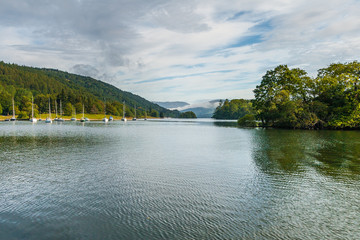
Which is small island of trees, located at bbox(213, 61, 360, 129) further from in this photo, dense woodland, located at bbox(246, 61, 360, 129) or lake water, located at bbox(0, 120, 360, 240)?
lake water, located at bbox(0, 120, 360, 240)

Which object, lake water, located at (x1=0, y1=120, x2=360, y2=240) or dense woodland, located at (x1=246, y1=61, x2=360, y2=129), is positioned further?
dense woodland, located at (x1=246, y1=61, x2=360, y2=129)

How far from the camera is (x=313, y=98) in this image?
7662cm

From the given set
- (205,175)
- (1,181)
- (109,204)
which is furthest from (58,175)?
(205,175)

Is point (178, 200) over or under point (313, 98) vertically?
under

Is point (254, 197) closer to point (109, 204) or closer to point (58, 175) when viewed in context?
point (109, 204)

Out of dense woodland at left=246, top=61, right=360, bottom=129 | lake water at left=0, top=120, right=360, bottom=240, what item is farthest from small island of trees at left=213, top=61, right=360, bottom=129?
lake water at left=0, top=120, right=360, bottom=240

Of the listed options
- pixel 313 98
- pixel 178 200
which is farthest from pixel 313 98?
Answer: pixel 178 200

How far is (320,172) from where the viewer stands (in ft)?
58.9

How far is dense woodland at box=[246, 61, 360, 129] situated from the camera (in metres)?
69.9

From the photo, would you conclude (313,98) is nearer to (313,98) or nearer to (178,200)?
A: (313,98)

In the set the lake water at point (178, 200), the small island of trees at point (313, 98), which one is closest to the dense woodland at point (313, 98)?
the small island of trees at point (313, 98)

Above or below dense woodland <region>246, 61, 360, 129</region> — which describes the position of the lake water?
below

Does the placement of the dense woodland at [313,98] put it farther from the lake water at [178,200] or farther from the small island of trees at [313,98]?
the lake water at [178,200]

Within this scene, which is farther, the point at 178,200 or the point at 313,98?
the point at 313,98
